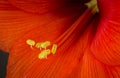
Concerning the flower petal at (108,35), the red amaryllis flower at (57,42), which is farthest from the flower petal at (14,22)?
the flower petal at (108,35)

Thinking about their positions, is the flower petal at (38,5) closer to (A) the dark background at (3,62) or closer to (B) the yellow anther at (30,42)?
(B) the yellow anther at (30,42)

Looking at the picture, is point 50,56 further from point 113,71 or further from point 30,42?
point 113,71

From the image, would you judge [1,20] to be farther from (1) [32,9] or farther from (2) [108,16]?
(2) [108,16]

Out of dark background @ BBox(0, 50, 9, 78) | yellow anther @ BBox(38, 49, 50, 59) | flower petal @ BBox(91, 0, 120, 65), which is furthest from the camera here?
dark background @ BBox(0, 50, 9, 78)

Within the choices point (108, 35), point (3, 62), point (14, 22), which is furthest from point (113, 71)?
point (3, 62)

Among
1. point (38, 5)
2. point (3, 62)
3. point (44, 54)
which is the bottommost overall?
point (3, 62)

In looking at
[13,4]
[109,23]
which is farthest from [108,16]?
[13,4]

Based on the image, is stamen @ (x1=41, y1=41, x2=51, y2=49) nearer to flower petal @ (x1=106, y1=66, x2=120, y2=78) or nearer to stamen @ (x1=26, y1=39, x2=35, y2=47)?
stamen @ (x1=26, y1=39, x2=35, y2=47)

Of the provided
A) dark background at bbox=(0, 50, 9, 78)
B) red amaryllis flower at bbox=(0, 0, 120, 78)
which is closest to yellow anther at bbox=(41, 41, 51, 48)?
red amaryllis flower at bbox=(0, 0, 120, 78)
